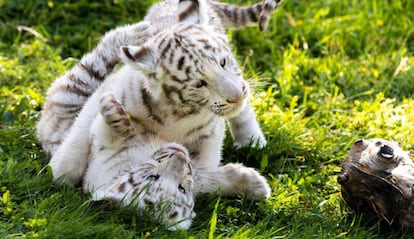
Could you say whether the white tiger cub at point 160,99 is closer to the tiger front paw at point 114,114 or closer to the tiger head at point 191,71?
the tiger head at point 191,71

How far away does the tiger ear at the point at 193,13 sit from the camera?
17.1 ft

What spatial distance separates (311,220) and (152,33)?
5.12ft

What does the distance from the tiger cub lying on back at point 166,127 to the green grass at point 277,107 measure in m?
0.12

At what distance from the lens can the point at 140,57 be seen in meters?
4.80

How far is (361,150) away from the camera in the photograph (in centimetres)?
487

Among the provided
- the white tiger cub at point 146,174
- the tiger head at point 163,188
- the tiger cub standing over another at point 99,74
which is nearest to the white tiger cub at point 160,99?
the tiger cub standing over another at point 99,74

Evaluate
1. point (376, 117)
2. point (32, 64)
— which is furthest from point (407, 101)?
point (32, 64)

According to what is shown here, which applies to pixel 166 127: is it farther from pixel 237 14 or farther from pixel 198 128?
pixel 237 14

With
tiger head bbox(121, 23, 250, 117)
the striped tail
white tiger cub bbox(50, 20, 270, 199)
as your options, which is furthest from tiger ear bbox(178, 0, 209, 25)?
the striped tail

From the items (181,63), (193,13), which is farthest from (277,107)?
(181,63)

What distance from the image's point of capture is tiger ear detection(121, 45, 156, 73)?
15.7 feet

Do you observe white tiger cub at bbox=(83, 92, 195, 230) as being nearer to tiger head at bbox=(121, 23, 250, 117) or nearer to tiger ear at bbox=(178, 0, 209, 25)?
tiger head at bbox=(121, 23, 250, 117)

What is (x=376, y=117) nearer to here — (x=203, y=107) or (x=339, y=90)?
(x=339, y=90)

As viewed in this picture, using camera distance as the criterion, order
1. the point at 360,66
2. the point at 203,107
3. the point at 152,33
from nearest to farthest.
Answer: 1. the point at 203,107
2. the point at 152,33
3. the point at 360,66
